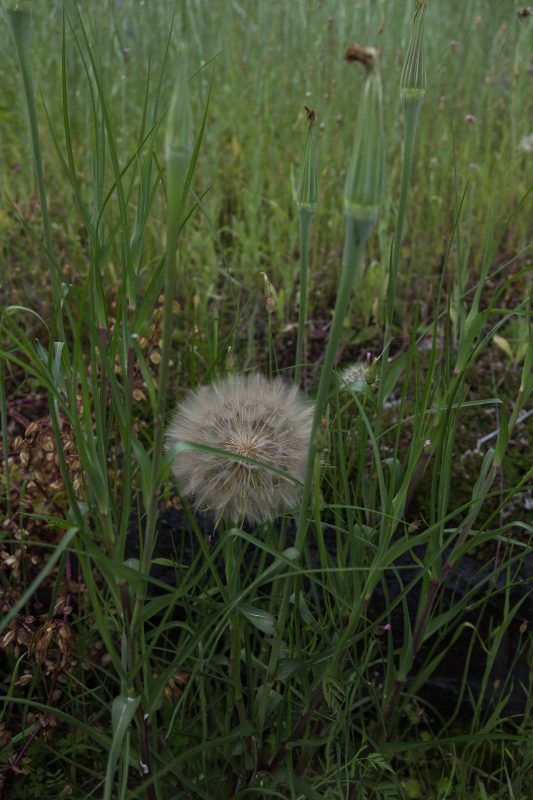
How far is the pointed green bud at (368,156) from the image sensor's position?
0.61 meters

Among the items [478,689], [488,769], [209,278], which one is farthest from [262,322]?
[488,769]

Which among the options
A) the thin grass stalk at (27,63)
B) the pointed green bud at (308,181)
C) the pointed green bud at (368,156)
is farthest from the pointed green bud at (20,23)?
the pointed green bud at (368,156)

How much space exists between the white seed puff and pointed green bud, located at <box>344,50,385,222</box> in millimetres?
471

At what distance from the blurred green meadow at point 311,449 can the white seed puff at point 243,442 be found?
46mm

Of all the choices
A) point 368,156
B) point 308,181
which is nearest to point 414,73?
point 308,181

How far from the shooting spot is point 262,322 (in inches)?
94.1

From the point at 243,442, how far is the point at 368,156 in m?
0.54

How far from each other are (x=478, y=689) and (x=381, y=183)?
1.35 metres

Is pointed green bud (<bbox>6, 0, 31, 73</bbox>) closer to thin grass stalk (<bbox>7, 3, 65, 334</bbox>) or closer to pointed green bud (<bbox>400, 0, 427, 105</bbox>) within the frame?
thin grass stalk (<bbox>7, 3, 65, 334</bbox>)

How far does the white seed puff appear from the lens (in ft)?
3.41

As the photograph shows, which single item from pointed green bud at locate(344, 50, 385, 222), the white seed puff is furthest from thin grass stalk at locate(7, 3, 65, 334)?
pointed green bud at locate(344, 50, 385, 222)

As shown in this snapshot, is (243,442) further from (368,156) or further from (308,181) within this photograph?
(368,156)

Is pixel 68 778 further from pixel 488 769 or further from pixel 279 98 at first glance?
pixel 279 98

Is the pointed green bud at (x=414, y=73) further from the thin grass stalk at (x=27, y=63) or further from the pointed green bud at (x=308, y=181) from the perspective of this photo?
the thin grass stalk at (x=27, y=63)
